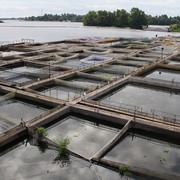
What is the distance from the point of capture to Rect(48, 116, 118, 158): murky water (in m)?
17.2

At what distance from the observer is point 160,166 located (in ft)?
50.9

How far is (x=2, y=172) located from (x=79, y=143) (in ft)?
17.5

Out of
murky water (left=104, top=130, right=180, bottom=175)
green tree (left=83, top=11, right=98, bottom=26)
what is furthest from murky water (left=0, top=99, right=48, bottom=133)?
green tree (left=83, top=11, right=98, bottom=26)

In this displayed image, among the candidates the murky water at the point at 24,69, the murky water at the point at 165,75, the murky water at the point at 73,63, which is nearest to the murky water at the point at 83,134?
the murky water at the point at 165,75

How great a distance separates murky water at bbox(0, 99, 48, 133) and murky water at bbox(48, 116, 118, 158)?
290 cm

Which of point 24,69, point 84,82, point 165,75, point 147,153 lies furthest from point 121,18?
point 147,153

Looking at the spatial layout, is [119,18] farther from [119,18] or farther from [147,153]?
[147,153]

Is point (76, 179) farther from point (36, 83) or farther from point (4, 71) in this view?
point (4, 71)

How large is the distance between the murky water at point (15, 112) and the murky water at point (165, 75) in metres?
18.6

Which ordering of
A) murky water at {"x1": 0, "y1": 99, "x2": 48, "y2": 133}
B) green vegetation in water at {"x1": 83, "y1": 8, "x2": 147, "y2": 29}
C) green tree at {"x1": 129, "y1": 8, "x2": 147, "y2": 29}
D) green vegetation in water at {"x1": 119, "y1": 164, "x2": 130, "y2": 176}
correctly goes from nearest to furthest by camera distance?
green vegetation in water at {"x1": 119, "y1": 164, "x2": 130, "y2": 176} < murky water at {"x1": 0, "y1": 99, "x2": 48, "y2": 133} < green tree at {"x1": 129, "y1": 8, "x2": 147, "y2": 29} < green vegetation in water at {"x1": 83, "y1": 8, "x2": 147, "y2": 29}

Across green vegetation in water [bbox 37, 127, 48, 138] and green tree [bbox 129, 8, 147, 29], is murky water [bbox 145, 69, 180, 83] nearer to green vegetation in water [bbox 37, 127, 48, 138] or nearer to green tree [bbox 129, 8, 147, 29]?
green vegetation in water [bbox 37, 127, 48, 138]

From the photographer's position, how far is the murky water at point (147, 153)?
51.2ft

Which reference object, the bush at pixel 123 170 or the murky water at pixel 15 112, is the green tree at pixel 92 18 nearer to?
the murky water at pixel 15 112

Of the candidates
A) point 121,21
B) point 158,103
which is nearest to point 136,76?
point 158,103
